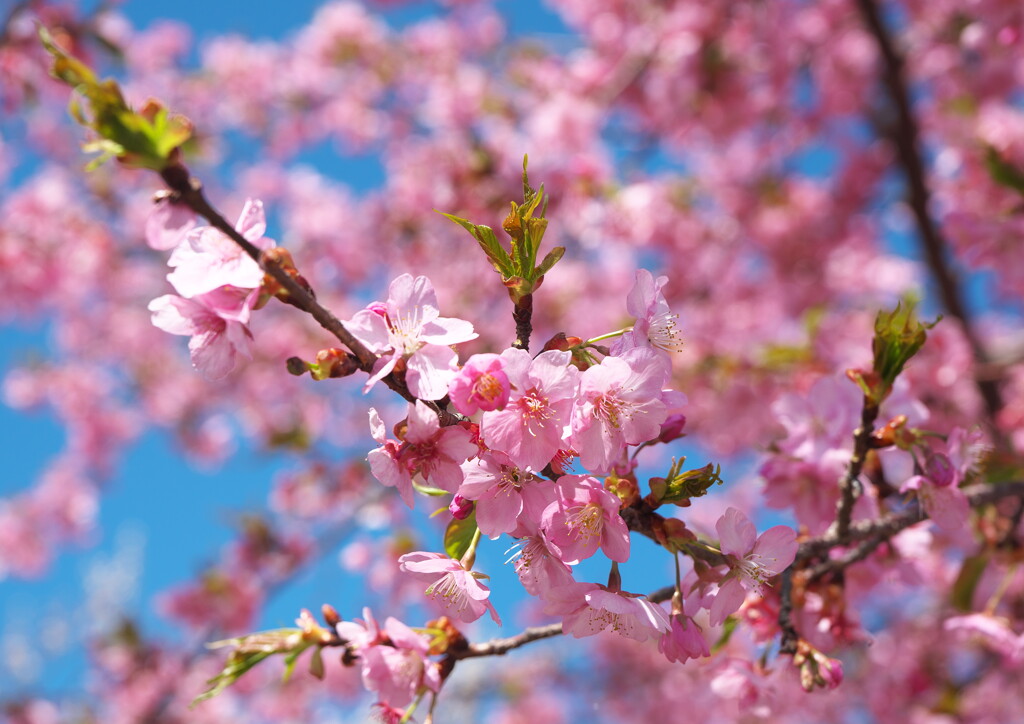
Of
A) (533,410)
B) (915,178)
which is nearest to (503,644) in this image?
(533,410)

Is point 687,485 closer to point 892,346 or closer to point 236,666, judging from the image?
point 892,346

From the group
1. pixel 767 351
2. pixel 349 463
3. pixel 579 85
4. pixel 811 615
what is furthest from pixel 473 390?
pixel 579 85

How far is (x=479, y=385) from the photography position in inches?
43.3

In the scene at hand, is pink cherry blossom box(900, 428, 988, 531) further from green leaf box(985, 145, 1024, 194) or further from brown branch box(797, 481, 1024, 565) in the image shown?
green leaf box(985, 145, 1024, 194)

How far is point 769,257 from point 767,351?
3603 mm

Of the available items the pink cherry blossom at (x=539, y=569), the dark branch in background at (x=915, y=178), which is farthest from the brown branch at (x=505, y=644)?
the dark branch in background at (x=915, y=178)

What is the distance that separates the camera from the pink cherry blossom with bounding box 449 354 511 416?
1.09 meters

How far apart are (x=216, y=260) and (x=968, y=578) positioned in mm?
2028

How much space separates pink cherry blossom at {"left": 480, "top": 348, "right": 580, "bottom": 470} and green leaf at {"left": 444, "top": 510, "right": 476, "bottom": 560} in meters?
0.25

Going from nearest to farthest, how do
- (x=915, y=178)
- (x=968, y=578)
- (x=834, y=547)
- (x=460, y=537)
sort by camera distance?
(x=460, y=537) < (x=834, y=547) < (x=968, y=578) < (x=915, y=178)

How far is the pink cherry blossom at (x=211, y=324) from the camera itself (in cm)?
123

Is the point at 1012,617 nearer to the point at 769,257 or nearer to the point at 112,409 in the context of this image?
the point at 769,257

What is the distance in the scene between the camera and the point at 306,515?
535 cm

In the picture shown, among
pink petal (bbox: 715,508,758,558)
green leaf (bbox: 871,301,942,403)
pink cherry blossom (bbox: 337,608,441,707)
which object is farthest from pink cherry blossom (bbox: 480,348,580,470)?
green leaf (bbox: 871,301,942,403)
